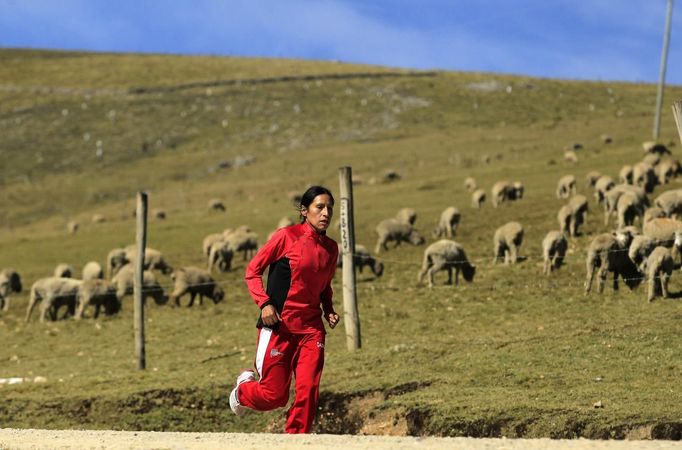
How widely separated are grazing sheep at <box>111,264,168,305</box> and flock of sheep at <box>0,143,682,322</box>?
25 mm

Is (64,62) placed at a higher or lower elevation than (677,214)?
higher

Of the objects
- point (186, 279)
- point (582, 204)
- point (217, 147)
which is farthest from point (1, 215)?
point (582, 204)

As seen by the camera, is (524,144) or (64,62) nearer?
(524,144)

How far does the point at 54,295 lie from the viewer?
29.0m

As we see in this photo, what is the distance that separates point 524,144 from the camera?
200 feet

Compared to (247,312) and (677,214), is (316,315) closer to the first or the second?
(247,312)

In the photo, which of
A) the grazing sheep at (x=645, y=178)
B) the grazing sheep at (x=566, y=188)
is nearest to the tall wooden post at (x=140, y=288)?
the grazing sheep at (x=645, y=178)

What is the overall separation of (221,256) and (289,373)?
22.8 meters

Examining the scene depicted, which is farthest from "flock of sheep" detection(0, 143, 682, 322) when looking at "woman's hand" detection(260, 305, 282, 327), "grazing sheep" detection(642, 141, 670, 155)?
"woman's hand" detection(260, 305, 282, 327)

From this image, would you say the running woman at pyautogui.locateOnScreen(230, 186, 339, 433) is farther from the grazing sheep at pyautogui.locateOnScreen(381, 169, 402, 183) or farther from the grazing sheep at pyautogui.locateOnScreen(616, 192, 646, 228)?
the grazing sheep at pyautogui.locateOnScreen(381, 169, 402, 183)

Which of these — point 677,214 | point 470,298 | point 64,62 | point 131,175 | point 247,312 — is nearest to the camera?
point 470,298

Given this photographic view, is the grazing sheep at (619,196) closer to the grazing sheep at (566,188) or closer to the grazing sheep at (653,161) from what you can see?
the grazing sheep at (566,188)

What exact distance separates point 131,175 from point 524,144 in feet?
84.3

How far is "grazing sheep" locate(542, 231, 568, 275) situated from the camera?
79.4 feet
